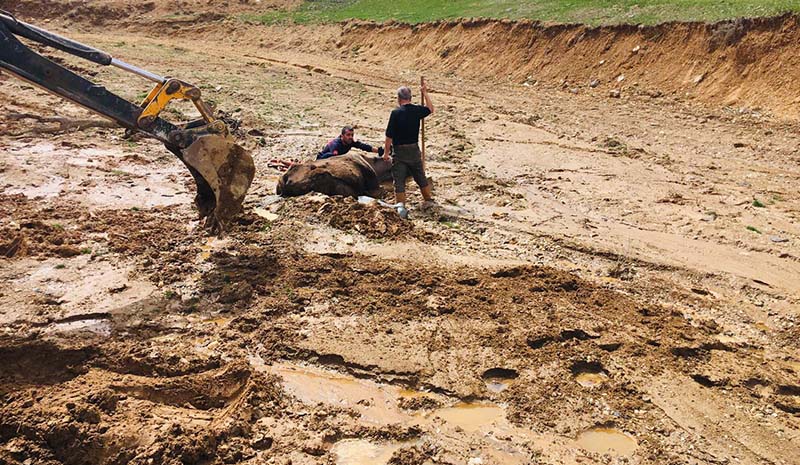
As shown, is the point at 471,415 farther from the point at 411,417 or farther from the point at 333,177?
the point at 333,177

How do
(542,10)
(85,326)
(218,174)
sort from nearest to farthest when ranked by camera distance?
(85,326) → (218,174) → (542,10)

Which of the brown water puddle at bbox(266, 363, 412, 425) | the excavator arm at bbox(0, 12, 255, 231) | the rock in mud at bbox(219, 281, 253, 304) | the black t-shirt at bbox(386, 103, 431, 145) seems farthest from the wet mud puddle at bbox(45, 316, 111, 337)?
the black t-shirt at bbox(386, 103, 431, 145)

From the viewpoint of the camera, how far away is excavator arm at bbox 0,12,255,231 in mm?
6945

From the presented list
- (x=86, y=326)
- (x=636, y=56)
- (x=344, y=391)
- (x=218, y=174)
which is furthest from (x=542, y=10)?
(x=86, y=326)

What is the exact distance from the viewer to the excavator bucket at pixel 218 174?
7.71 m

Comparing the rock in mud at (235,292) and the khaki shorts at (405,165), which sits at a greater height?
the khaki shorts at (405,165)

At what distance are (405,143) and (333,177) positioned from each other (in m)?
1.19

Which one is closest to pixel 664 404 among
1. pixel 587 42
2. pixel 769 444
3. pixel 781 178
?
pixel 769 444

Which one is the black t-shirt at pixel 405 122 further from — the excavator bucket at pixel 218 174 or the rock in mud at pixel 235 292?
the rock in mud at pixel 235 292

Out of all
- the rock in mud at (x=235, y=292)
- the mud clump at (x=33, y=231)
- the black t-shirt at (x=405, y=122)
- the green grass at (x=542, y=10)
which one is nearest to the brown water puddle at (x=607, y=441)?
the rock in mud at (x=235, y=292)

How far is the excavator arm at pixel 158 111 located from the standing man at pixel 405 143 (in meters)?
2.39

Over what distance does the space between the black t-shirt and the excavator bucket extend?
2365 millimetres

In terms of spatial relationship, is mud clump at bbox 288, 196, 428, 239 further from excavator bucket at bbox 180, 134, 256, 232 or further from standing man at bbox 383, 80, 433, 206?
excavator bucket at bbox 180, 134, 256, 232

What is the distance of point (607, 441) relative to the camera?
5.32m
